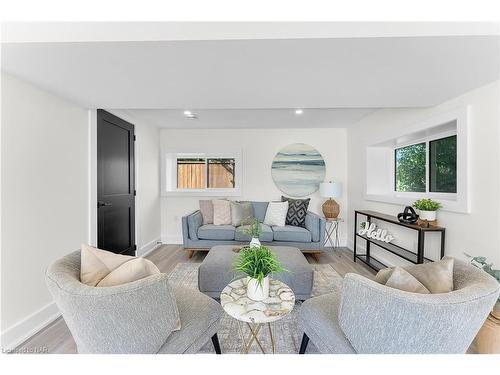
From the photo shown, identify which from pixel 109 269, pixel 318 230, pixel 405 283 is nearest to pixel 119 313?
pixel 109 269

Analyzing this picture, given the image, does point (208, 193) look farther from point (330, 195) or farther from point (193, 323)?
point (193, 323)

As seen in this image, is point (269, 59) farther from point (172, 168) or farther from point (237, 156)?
point (172, 168)

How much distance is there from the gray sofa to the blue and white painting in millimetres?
852

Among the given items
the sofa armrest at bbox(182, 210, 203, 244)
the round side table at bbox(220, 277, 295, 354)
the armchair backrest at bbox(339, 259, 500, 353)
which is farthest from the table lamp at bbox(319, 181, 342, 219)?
the armchair backrest at bbox(339, 259, 500, 353)

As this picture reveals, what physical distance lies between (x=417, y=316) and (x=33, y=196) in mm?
2658

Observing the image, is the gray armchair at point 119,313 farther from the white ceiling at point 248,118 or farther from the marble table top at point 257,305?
the white ceiling at point 248,118

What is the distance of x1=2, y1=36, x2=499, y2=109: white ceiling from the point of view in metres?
1.21

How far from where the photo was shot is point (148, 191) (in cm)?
387

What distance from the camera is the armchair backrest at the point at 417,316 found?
0.86 m

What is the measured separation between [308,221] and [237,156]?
1.82 metres

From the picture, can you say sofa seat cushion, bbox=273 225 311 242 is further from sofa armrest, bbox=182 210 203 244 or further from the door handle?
the door handle

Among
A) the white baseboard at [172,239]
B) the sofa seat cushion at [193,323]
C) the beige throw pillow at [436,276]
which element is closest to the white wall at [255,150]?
the white baseboard at [172,239]

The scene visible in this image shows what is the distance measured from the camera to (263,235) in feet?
10.9
